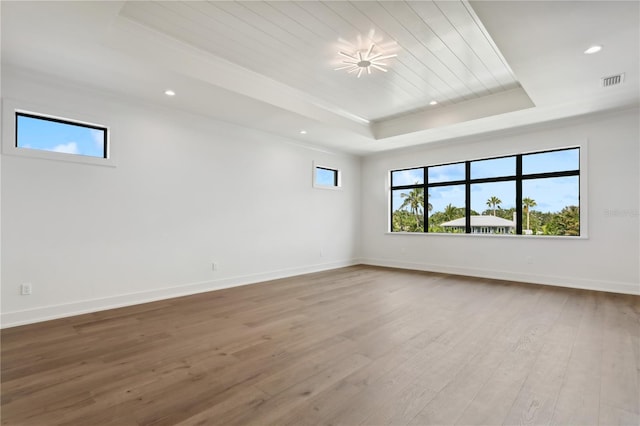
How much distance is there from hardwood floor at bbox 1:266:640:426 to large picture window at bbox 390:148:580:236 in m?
1.73

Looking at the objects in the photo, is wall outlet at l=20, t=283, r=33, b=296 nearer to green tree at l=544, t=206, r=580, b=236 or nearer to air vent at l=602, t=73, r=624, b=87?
air vent at l=602, t=73, r=624, b=87

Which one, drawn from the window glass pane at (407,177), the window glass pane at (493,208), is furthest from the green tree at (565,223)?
the window glass pane at (407,177)

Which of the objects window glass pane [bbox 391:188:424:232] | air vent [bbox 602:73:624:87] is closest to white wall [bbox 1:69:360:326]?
window glass pane [bbox 391:188:424:232]

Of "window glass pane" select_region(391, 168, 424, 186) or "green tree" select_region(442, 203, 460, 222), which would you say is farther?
"window glass pane" select_region(391, 168, 424, 186)

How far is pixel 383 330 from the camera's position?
3.08 meters

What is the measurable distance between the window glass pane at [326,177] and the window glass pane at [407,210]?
143cm

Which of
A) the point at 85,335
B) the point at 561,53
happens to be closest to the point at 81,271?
the point at 85,335

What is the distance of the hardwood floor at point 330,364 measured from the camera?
1.78 m

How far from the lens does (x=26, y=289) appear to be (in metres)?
3.30

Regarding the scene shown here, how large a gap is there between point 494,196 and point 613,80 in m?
2.61

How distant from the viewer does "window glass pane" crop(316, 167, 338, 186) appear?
670 cm

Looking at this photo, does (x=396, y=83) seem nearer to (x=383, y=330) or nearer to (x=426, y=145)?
(x=426, y=145)

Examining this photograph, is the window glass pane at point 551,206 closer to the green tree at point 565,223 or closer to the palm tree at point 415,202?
the green tree at point 565,223

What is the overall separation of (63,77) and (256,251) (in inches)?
134
